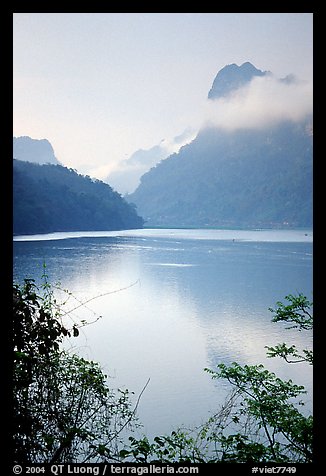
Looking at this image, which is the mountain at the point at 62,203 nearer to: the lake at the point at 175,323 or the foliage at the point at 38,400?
the lake at the point at 175,323

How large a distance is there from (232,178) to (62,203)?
533 inches

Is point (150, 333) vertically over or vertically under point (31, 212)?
under

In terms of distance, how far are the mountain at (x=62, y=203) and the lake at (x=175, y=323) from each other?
9144 millimetres

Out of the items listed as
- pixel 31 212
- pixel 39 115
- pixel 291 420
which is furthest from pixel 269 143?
pixel 291 420

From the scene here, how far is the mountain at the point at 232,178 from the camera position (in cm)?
3189

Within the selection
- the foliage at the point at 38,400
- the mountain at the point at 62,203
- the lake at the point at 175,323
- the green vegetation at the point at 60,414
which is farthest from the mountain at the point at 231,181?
the foliage at the point at 38,400

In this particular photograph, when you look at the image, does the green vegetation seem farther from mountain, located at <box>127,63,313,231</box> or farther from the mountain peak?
the mountain peak

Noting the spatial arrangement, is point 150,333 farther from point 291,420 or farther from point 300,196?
point 300,196

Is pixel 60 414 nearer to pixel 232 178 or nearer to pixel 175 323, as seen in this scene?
pixel 175 323

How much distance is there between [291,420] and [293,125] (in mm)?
36606

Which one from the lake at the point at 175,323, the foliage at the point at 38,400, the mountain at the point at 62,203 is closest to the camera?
the foliage at the point at 38,400

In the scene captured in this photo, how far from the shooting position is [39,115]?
636 cm

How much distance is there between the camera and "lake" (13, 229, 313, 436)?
13.6ft

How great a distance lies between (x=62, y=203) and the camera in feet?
86.9
